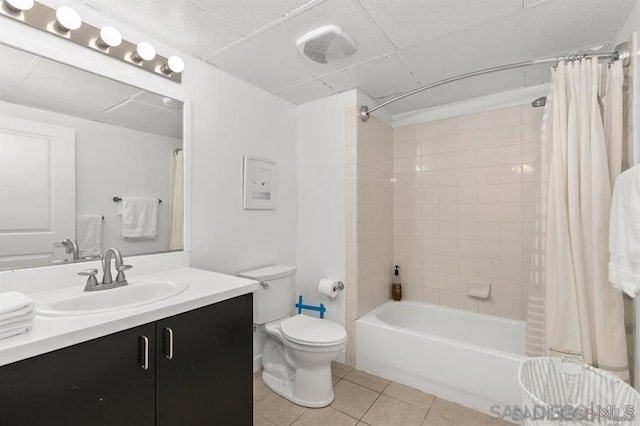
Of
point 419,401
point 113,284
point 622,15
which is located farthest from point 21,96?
point 622,15

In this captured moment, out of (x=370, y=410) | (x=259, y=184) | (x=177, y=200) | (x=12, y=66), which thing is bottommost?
(x=370, y=410)

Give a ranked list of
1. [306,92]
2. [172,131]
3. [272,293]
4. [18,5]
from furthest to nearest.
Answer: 1. [306,92]
2. [272,293]
3. [172,131]
4. [18,5]

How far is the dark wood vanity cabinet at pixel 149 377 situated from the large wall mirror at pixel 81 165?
0.61 metres

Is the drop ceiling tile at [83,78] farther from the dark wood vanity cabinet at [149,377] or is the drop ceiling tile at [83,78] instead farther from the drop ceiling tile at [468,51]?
the drop ceiling tile at [468,51]

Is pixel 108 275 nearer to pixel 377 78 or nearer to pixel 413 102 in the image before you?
pixel 377 78

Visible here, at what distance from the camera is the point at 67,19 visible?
1.26m

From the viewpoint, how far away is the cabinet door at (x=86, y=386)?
793 mm

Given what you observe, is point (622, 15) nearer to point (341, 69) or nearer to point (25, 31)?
point (341, 69)

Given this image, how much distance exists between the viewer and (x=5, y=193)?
118 cm

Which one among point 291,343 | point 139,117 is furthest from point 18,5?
point 291,343

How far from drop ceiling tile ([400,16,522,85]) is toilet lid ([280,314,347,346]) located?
178cm

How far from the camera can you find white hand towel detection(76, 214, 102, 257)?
1.37 metres

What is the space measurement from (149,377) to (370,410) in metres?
1.32

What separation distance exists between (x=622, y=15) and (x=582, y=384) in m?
1.75
